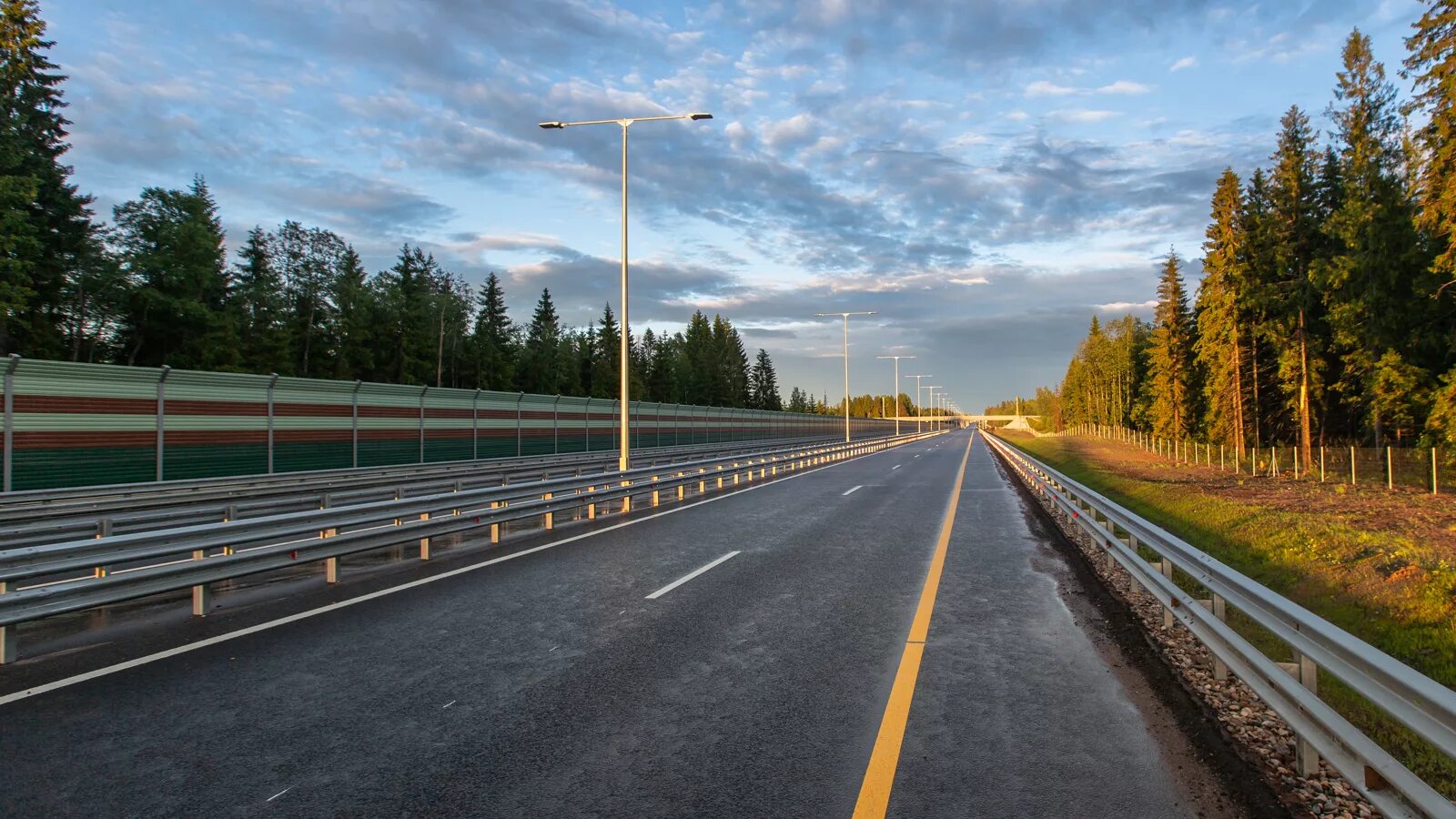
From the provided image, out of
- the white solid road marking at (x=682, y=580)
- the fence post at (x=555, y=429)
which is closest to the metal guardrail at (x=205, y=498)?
the fence post at (x=555, y=429)

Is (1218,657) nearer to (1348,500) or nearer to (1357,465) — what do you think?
(1348,500)

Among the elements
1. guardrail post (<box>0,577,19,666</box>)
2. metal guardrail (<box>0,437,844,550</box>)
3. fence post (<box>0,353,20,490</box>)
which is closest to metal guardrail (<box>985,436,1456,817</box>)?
guardrail post (<box>0,577,19,666</box>)

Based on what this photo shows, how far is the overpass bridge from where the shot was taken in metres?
4.00

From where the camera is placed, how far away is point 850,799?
3.86 meters

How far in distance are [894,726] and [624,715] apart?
5.62ft

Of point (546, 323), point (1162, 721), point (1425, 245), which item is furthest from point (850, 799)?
point (546, 323)

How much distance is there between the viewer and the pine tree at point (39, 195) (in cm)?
3569

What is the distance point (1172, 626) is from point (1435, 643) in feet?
8.92

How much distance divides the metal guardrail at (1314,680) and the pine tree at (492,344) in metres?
78.3

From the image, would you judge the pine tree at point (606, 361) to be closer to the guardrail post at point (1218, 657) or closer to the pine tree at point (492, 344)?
the pine tree at point (492, 344)

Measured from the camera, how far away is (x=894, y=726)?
489 cm

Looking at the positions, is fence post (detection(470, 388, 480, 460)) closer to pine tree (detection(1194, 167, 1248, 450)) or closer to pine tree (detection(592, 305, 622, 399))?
pine tree (detection(1194, 167, 1248, 450))

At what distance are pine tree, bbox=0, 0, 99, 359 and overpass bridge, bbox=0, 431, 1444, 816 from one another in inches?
1370

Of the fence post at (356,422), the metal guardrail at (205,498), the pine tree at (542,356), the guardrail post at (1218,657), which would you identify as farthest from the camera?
the pine tree at (542,356)
